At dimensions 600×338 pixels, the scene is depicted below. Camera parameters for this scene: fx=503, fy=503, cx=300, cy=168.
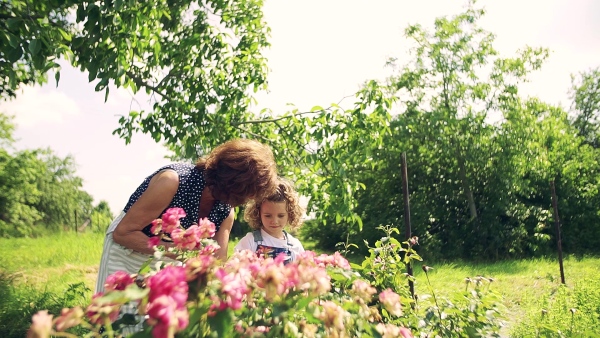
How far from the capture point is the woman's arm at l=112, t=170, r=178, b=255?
1981 mm

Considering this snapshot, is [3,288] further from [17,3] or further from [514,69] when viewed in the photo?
[514,69]

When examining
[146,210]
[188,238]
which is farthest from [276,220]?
[188,238]

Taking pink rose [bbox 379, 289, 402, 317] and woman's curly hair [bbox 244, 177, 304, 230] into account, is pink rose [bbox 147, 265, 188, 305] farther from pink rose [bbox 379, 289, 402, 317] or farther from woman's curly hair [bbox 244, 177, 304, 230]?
woman's curly hair [bbox 244, 177, 304, 230]

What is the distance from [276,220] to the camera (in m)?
3.08

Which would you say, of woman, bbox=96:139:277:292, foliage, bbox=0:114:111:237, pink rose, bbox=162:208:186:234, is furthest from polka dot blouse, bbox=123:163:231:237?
foliage, bbox=0:114:111:237

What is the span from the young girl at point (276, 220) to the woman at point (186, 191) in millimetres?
817

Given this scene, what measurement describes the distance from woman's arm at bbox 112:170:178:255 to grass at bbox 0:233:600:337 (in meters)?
2.37

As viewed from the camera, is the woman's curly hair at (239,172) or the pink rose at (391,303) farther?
the woman's curly hair at (239,172)

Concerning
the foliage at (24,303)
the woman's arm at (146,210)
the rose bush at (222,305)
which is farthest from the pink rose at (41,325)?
the foliage at (24,303)

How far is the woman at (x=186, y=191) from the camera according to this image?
200 centimetres

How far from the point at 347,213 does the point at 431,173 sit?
33.7 ft

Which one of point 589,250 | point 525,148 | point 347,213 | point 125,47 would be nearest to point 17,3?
point 125,47

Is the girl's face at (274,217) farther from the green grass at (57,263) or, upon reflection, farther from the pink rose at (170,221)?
the green grass at (57,263)

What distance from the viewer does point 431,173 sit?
46.1 ft
